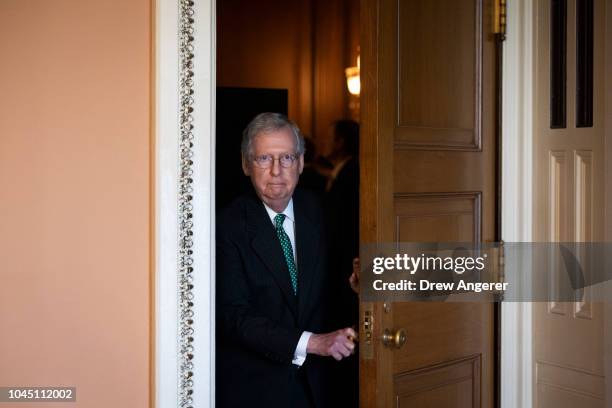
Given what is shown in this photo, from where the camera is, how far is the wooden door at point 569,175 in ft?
9.47

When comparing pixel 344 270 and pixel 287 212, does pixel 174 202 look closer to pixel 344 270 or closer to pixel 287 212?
pixel 287 212

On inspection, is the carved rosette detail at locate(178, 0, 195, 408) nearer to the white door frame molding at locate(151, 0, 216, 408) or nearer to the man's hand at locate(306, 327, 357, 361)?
the white door frame molding at locate(151, 0, 216, 408)

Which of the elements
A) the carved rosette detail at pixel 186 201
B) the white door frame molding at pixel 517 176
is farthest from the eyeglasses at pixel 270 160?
the white door frame molding at pixel 517 176

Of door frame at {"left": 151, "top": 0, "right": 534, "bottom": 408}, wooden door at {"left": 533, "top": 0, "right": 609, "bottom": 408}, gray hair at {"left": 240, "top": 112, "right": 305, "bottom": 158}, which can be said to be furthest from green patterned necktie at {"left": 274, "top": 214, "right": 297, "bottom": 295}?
wooden door at {"left": 533, "top": 0, "right": 609, "bottom": 408}

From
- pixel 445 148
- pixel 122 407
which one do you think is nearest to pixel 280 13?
pixel 445 148

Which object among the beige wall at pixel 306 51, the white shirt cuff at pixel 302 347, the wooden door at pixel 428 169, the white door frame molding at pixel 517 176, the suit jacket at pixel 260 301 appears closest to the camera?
the wooden door at pixel 428 169

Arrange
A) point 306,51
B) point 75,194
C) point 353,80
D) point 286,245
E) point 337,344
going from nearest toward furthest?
point 75,194, point 337,344, point 286,245, point 353,80, point 306,51

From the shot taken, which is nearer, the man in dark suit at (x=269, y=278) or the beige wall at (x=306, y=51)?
the man in dark suit at (x=269, y=278)

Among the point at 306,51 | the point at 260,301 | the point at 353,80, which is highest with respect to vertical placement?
the point at 306,51

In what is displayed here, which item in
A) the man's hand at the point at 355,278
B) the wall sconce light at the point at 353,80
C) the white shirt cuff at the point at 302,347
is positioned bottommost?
the white shirt cuff at the point at 302,347

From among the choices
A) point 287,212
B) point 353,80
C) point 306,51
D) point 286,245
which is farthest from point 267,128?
point 306,51

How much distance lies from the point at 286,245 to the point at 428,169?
24.3 inches

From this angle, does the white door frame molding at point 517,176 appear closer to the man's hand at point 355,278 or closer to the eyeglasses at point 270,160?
the man's hand at point 355,278

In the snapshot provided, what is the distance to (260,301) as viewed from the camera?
2818 mm
